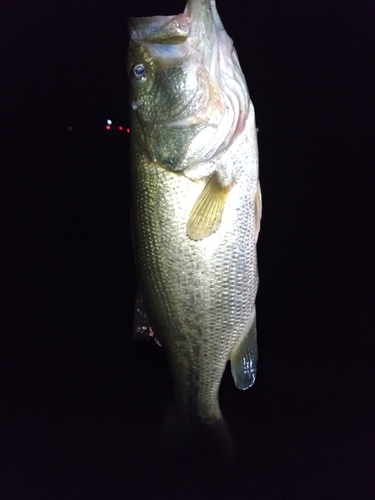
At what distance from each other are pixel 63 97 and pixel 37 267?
0.51 meters

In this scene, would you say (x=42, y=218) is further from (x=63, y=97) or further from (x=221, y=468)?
(x=221, y=468)

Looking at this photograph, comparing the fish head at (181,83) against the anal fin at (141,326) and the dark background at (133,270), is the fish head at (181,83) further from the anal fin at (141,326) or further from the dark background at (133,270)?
the dark background at (133,270)

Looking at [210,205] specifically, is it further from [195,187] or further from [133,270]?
[133,270]

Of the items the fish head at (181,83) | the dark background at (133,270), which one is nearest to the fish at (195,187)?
the fish head at (181,83)

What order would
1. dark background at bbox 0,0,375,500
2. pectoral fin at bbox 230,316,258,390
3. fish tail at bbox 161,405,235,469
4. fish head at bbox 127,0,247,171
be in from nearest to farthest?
fish head at bbox 127,0,247,171 → pectoral fin at bbox 230,316,258,390 → fish tail at bbox 161,405,235,469 → dark background at bbox 0,0,375,500

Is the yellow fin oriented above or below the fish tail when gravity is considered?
above

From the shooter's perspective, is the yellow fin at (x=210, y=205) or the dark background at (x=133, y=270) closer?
the yellow fin at (x=210, y=205)

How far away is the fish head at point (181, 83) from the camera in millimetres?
769

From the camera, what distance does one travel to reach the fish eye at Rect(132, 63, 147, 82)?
2.67 feet

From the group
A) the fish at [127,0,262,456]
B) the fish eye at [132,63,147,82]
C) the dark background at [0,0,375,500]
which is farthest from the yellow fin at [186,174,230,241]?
the dark background at [0,0,375,500]

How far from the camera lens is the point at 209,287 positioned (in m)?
0.88

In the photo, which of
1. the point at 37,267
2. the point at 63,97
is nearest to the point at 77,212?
the point at 37,267

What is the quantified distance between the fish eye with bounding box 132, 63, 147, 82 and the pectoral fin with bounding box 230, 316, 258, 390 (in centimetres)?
54

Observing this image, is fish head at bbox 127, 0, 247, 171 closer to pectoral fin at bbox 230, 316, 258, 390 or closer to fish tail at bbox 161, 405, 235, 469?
pectoral fin at bbox 230, 316, 258, 390
